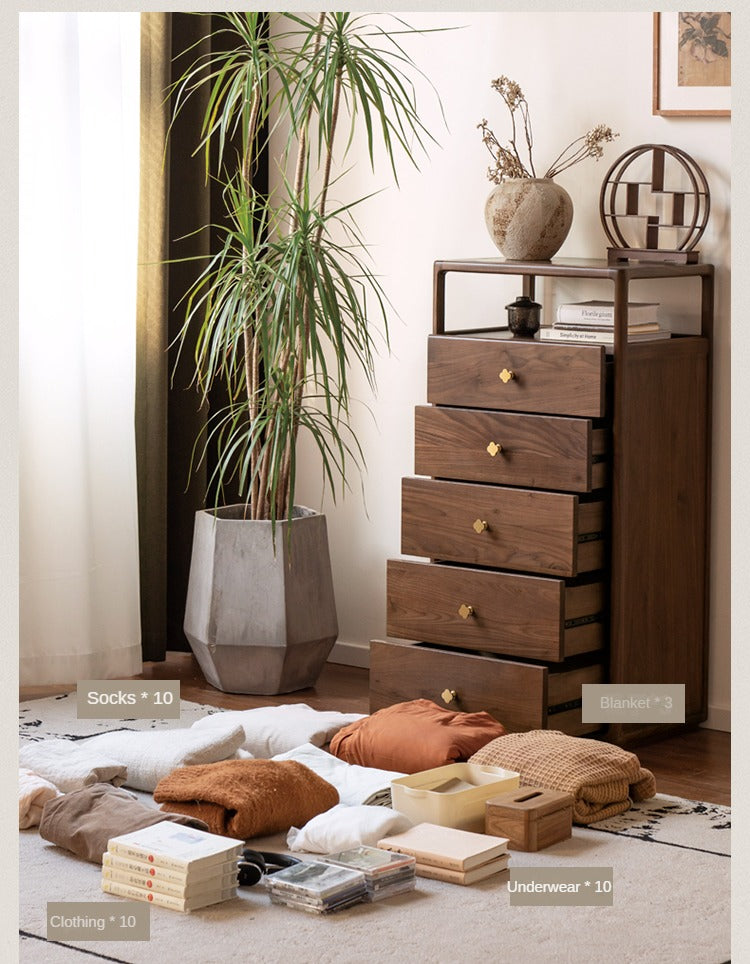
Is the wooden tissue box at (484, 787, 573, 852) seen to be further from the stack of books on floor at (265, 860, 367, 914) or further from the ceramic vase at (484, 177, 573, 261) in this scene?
the ceramic vase at (484, 177, 573, 261)

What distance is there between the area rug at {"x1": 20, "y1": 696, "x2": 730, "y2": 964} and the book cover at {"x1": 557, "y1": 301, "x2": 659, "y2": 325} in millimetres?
1151

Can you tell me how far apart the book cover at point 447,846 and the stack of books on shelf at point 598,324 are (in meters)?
1.15

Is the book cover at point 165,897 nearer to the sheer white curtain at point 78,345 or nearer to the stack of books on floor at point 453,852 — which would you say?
the stack of books on floor at point 453,852

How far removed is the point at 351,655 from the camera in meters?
4.36

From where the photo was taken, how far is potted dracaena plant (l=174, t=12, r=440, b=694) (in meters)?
3.67

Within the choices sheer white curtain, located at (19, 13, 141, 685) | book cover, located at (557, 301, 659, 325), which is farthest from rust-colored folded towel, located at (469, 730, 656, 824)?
sheer white curtain, located at (19, 13, 141, 685)

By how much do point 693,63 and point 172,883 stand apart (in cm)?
217

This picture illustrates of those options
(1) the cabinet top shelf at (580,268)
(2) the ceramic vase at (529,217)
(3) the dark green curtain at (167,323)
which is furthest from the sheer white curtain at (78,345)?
(2) the ceramic vase at (529,217)

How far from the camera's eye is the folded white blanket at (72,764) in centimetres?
302

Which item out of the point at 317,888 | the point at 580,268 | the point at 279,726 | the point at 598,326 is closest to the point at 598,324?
the point at 598,326

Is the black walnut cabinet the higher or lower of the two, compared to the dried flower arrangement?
lower

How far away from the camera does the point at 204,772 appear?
2.91 m

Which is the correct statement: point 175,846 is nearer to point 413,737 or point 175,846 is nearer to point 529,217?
point 413,737

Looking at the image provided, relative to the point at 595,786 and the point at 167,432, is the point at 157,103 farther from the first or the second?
the point at 595,786
